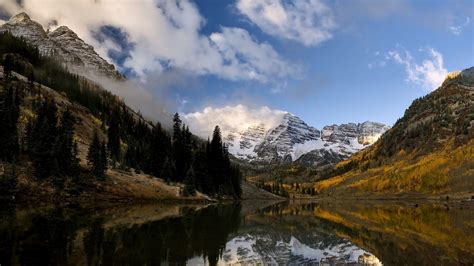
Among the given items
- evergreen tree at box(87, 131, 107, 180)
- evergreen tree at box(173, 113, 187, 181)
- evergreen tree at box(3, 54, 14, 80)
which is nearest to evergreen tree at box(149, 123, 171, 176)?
evergreen tree at box(173, 113, 187, 181)

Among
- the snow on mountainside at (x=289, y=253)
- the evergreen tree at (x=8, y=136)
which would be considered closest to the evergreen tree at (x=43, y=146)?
the evergreen tree at (x=8, y=136)

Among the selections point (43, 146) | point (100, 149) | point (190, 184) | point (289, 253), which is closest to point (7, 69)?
point (100, 149)

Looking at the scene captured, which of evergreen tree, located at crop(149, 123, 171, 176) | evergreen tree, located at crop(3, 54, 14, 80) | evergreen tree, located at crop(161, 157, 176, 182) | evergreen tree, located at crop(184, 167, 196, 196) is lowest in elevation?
evergreen tree, located at crop(184, 167, 196, 196)

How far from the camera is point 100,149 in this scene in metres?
104

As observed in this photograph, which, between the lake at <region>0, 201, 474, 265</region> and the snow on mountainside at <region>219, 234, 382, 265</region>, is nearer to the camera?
the lake at <region>0, 201, 474, 265</region>

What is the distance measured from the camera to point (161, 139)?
146 metres

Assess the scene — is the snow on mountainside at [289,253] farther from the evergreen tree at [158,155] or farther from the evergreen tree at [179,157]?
the evergreen tree at [179,157]

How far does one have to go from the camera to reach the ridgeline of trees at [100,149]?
89000 mm

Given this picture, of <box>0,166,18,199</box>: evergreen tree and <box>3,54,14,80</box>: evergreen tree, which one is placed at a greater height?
<box>3,54,14,80</box>: evergreen tree

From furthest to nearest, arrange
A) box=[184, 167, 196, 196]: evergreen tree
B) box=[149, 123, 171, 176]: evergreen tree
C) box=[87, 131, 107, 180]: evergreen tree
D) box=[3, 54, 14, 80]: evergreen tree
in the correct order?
box=[3, 54, 14, 80]: evergreen tree, box=[149, 123, 171, 176]: evergreen tree, box=[184, 167, 196, 196]: evergreen tree, box=[87, 131, 107, 180]: evergreen tree

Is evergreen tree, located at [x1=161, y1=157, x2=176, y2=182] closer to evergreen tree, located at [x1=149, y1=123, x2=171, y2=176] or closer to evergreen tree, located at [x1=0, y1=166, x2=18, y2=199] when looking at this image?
evergreen tree, located at [x1=149, y1=123, x2=171, y2=176]

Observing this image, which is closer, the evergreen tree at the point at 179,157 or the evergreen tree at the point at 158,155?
the evergreen tree at the point at 158,155

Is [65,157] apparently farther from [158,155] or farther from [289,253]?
[289,253]

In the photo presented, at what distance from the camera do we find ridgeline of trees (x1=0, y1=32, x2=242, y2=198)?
89.0m
